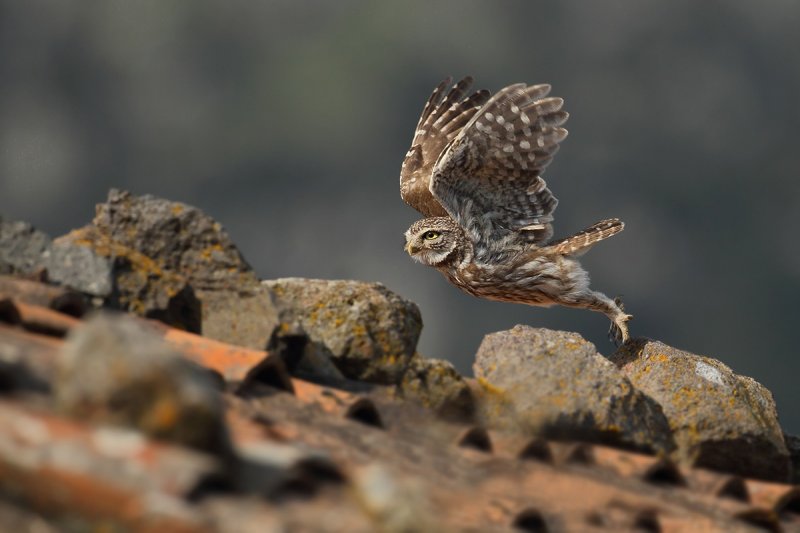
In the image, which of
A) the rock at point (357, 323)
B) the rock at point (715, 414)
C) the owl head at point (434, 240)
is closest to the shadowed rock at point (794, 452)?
the rock at point (715, 414)

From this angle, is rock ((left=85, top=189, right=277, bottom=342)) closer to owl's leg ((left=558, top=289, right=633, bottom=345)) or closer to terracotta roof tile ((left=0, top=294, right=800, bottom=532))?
terracotta roof tile ((left=0, top=294, right=800, bottom=532))

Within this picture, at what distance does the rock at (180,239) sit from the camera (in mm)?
7562

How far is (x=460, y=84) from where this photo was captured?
1563 cm

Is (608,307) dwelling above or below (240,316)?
above

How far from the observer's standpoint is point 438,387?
25.0 feet

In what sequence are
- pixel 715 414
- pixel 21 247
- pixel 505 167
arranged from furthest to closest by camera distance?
1. pixel 505 167
2. pixel 715 414
3. pixel 21 247

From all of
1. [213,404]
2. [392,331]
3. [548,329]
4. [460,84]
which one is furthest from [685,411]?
[460,84]

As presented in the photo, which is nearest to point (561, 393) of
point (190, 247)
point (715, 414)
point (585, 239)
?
point (715, 414)

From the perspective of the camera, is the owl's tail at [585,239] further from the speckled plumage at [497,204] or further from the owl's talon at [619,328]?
the owl's talon at [619,328]

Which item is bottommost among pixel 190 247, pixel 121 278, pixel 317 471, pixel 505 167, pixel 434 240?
pixel 317 471

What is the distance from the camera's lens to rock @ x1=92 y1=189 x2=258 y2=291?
7.56 m

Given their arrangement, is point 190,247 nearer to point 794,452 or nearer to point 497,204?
point 794,452

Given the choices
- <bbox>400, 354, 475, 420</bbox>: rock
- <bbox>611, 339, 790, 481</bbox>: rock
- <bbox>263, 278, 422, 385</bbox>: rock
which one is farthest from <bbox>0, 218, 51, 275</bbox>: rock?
<bbox>611, 339, 790, 481</bbox>: rock

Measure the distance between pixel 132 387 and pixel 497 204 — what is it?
11206 mm
